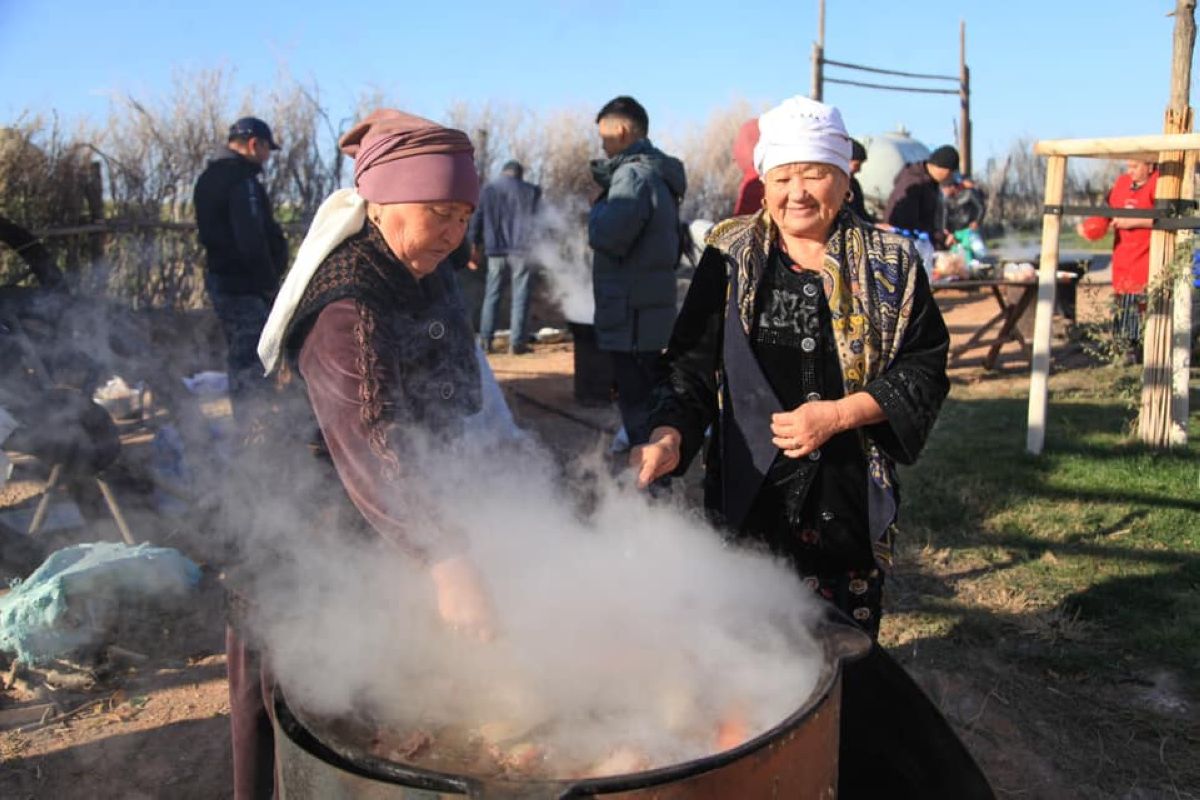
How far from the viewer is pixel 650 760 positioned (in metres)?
1.69

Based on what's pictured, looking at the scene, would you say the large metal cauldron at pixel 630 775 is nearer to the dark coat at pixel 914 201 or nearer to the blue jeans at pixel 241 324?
the blue jeans at pixel 241 324

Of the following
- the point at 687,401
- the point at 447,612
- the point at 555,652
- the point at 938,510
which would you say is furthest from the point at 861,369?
the point at 938,510

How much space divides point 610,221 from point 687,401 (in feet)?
10.1

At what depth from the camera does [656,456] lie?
91.6 inches

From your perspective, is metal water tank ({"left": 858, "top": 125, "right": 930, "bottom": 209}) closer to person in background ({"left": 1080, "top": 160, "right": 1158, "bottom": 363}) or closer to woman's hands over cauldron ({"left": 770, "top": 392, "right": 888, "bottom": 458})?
person in background ({"left": 1080, "top": 160, "right": 1158, "bottom": 363})

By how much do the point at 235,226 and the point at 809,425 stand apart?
4.98 metres

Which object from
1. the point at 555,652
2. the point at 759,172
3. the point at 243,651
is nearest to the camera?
the point at 555,652

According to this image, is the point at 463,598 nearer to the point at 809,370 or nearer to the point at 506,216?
the point at 809,370

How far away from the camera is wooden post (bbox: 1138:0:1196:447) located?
5.50m

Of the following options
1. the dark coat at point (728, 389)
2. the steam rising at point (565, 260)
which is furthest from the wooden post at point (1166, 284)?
the steam rising at point (565, 260)

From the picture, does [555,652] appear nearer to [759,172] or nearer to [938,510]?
[759,172]

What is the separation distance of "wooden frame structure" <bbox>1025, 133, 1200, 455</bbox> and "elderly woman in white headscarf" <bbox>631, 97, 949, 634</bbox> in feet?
12.2

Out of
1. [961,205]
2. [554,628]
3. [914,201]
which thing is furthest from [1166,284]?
[961,205]

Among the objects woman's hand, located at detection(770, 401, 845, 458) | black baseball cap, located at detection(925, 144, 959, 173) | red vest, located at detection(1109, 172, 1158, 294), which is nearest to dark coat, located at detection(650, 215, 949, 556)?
woman's hand, located at detection(770, 401, 845, 458)
